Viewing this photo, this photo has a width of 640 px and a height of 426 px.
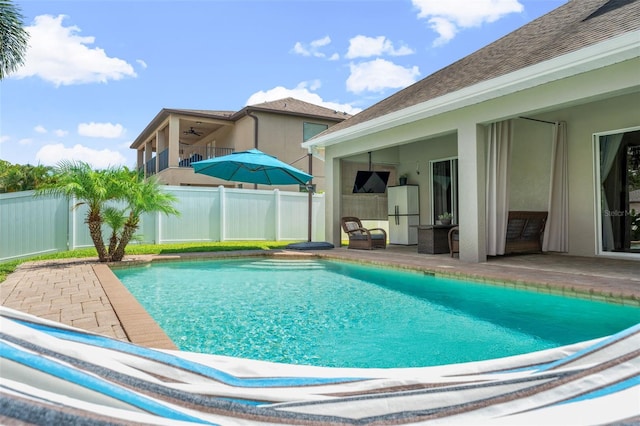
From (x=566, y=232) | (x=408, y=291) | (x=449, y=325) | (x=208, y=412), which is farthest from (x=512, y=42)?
(x=208, y=412)

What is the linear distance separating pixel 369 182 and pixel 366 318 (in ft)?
30.0

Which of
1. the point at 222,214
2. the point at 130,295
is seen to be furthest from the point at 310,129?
the point at 130,295

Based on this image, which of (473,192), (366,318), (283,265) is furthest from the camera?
(283,265)

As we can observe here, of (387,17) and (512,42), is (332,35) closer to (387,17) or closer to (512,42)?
(387,17)

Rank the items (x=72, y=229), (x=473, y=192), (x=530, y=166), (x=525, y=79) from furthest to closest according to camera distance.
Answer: (x=72, y=229) → (x=530, y=166) → (x=473, y=192) → (x=525, y=79)

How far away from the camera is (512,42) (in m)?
9.43

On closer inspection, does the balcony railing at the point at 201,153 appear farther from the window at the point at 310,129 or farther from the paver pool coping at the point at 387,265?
the paver pool coping at the point at 387,265

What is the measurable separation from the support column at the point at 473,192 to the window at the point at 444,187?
4006 mm

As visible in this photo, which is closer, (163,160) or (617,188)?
(617,188)

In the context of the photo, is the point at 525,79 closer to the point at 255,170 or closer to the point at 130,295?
the point at 130,295

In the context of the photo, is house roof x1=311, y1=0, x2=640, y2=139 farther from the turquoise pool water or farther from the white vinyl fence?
the white vinyl fence

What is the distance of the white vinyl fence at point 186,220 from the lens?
29.9 feet

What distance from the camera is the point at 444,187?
12.3 m

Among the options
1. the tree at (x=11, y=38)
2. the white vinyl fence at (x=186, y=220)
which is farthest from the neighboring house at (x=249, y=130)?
the tree at (x=11, y=38)
